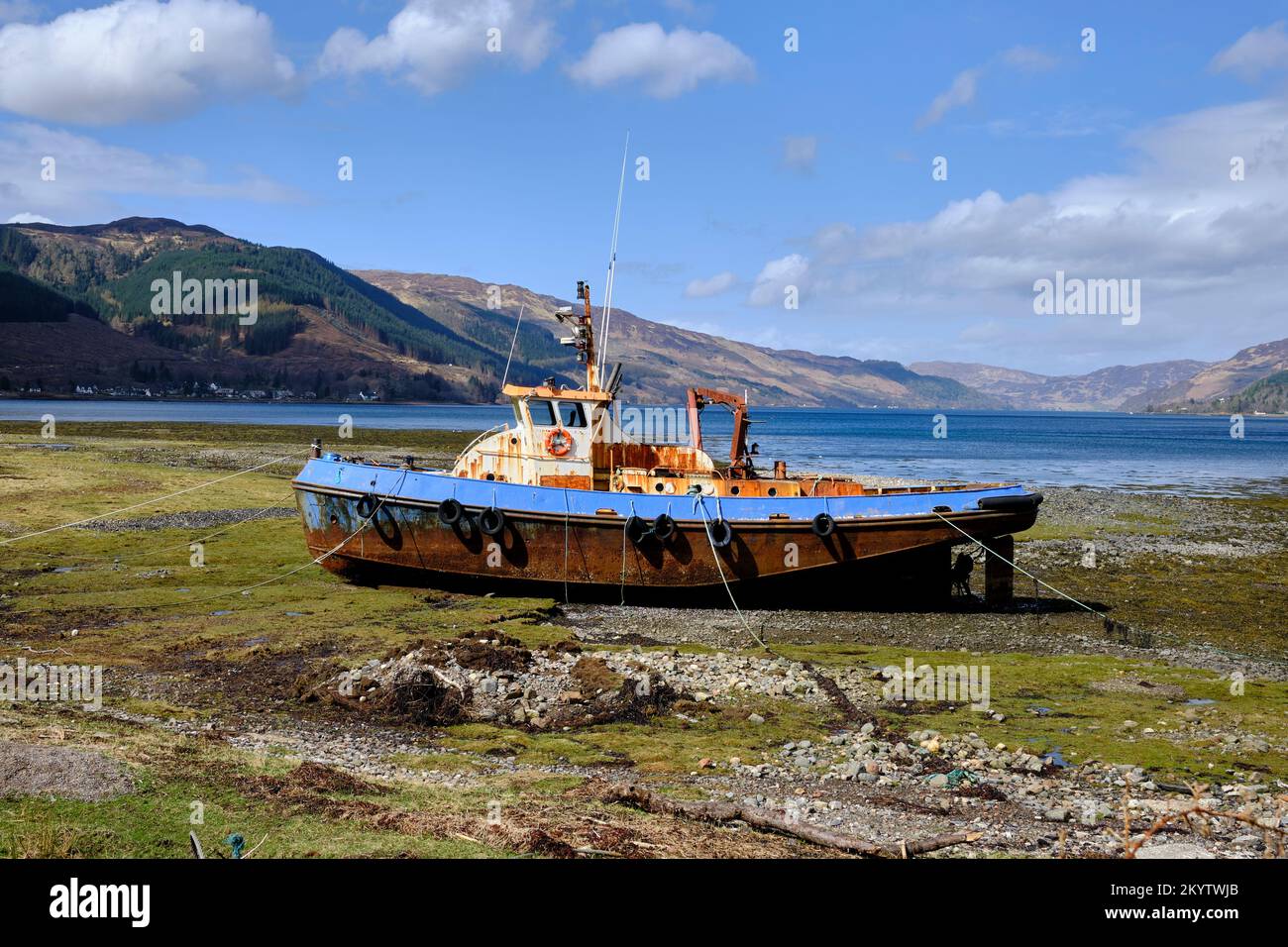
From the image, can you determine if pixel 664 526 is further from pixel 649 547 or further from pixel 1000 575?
pixel 1000 575

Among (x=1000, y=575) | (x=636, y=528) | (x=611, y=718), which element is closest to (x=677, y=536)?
(x=636, y=528)

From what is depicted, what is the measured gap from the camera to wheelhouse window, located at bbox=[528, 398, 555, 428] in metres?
22.5

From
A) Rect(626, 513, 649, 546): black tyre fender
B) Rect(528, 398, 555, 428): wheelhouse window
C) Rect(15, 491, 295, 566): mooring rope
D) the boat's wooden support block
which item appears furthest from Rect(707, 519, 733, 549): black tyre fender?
Rect(15, 491, 295, 566): mooring rope

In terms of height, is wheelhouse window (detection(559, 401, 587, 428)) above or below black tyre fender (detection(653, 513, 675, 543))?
above

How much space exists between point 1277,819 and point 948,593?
507 inches

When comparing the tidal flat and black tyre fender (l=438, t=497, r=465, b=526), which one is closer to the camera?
the tidal flat

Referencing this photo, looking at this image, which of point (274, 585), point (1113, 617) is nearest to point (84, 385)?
point (274, 585)

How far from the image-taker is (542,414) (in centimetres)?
2269

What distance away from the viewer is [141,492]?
37.2 m

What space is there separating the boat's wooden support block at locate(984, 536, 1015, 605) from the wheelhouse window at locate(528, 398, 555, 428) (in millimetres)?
10377

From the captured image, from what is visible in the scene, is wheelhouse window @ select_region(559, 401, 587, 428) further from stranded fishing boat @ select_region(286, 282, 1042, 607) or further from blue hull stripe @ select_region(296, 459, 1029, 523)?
blue hull stripe @ select_region(296, 459, 1029, 523)

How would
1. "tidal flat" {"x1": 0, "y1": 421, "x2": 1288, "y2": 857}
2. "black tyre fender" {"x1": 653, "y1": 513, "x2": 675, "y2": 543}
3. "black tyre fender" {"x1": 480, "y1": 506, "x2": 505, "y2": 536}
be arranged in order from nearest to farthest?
"tidal flat" {"x1": 0, "y1": 421, "x2": 1288, "y2": 857}, "black tyre fender" {"x1": 653, "y1": 513, "x2": 675, "y2": 543}, "black tyre fender" {"x1": 480, "y1": 506, "x2": 505, "y2": 536}

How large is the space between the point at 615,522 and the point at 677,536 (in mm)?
1377
